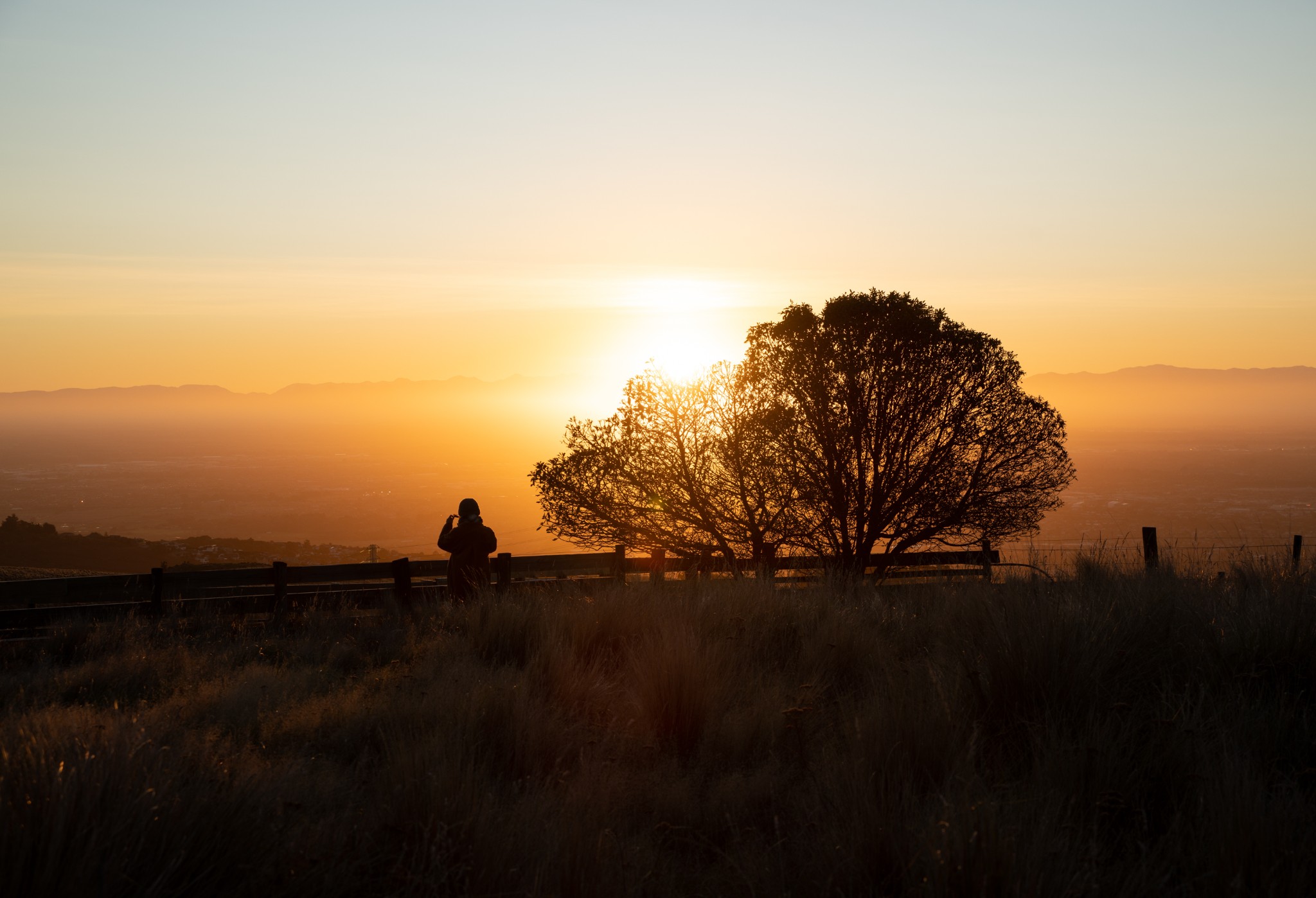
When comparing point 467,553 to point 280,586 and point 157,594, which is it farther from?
point 157,594

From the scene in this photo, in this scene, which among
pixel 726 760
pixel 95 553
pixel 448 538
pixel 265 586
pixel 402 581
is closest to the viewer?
pixel 726 760

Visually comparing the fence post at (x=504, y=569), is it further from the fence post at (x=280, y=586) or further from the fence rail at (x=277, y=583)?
the fence post at (x=280, y=586)

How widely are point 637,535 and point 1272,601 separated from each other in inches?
616

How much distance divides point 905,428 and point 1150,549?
718cm

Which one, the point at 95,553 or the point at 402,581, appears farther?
the point at 95,553

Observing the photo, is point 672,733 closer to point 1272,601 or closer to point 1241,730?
point 1241,730

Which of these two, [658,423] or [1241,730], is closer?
[1241,730]

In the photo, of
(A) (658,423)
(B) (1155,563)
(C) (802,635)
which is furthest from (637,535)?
(C) (802,635)

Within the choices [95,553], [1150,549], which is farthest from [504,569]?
[95,553]

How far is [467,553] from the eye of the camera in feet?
34.8

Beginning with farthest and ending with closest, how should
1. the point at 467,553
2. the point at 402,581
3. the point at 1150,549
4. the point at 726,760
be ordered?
the point at 1150,549 → the point at 402,581 → the point at 467,553 → the point at 726,760

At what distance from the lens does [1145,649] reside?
5.52 metres

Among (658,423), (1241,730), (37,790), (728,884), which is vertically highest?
(658,423)

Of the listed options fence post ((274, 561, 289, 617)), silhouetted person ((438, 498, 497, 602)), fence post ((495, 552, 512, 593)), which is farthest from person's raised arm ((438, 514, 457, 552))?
fence post ((274, 561, 289, 617))
